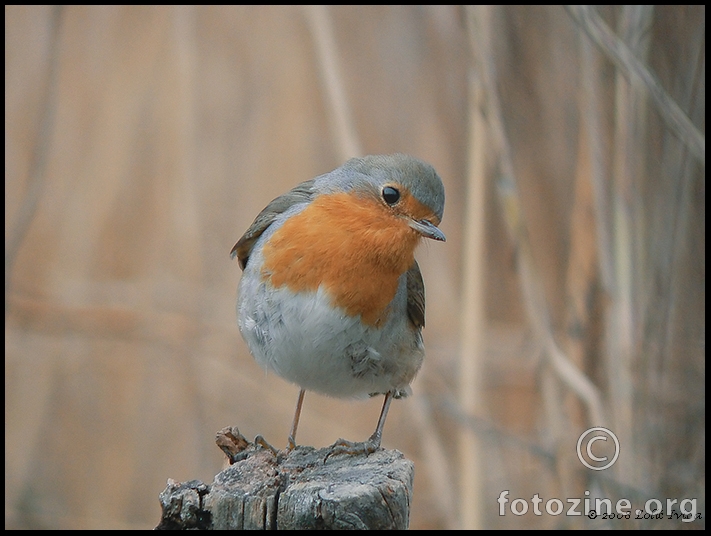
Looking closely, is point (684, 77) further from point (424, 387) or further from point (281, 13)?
point (281, 13)

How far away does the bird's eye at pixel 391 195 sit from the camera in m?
1.99

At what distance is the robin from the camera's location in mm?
1969

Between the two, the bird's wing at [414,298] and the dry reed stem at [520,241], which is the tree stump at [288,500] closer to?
the bird's wing at [414,298]

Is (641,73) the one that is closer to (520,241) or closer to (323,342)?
(520,241)

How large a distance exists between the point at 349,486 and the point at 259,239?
0.92 m

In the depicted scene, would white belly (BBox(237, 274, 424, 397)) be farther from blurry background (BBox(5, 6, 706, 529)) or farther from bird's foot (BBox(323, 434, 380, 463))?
blurry background (BBox(5, 6, 706, 529))

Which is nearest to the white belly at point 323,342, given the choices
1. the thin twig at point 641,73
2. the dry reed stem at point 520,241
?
the dry reed stem at point 520,241

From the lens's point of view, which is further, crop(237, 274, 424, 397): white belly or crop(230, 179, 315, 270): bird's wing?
crop(230, 179, 315, 270): bird's wing

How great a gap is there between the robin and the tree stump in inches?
12.6

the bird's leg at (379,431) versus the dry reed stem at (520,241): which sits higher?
the dry reed stem at (520,241)

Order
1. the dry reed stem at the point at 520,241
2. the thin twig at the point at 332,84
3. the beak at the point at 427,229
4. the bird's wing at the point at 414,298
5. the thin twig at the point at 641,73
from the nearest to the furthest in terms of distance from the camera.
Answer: the beak at the point at 427,229
the bird's wing at the point at 414,298
the thin twig at the point at 641,73
the dry reed stem at the point at 520,241
the thin twig at the point at 332,84

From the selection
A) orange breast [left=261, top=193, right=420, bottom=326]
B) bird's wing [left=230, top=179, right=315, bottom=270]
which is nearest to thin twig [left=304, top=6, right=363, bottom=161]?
bird's wing [left=230, top=179, right=315, bottom=270]

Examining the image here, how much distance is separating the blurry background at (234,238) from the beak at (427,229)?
1.25 meters

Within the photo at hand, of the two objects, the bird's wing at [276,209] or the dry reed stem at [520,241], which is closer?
the bird's wing at [276,209]
